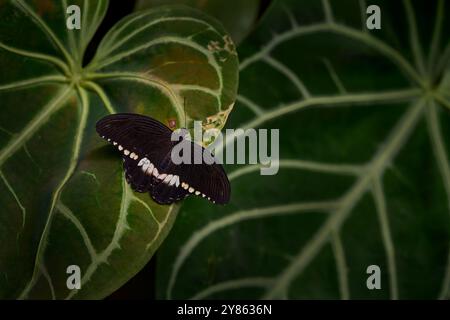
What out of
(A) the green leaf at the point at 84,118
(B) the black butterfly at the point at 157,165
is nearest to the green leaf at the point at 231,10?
(A) the green leaf at the point at 84,118

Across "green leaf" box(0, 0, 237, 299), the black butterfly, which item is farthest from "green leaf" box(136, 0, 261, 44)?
the black butterfly

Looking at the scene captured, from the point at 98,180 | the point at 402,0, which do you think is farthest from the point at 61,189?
the point at 402,0

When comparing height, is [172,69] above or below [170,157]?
above

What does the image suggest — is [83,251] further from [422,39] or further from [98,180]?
[422,39]

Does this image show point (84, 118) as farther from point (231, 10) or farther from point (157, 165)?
point (231, 10)

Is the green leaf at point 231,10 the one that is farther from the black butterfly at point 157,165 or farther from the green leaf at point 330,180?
the black butterfly at point 157,165

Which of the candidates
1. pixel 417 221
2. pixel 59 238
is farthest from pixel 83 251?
pixel 417 221
